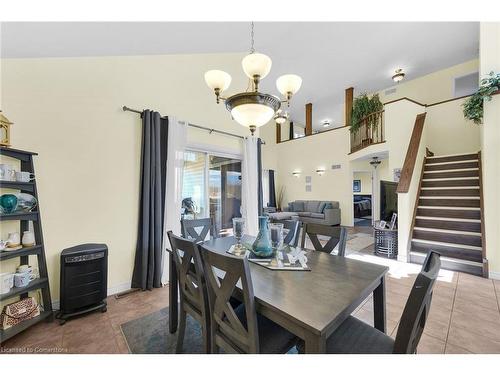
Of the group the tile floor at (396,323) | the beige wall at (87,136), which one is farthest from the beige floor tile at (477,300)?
the beige wall at (87,136)

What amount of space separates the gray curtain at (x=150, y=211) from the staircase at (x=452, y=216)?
13.5 feet

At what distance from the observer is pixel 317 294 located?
1.19m

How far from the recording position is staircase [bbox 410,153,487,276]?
3.38 metres

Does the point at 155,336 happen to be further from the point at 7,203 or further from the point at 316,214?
the point at 316,214

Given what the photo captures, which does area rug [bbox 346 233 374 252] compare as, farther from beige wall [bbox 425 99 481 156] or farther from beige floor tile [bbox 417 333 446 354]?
beige wall [bbox 425 99 481 156]

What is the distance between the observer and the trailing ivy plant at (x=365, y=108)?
19.7 ft

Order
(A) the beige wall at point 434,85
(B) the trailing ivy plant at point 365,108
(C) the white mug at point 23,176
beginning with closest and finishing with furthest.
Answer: (C) the white mug at point 23,176 < (B) the trailing ivy plant at point 365,108 < (A) the beige wall at point 434,85

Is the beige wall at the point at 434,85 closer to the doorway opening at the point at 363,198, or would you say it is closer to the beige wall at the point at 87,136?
the doorway opening at the point at 363,198

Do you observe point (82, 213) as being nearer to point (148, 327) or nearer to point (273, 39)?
point (148, 327)

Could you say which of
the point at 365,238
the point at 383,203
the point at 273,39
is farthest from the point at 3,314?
the point at 365,238

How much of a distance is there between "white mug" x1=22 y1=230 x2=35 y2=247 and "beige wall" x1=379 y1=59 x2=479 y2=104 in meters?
9.15

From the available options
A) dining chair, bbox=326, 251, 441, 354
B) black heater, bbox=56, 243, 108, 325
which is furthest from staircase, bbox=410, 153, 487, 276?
black heater, bbox=56, 243, 108, 325

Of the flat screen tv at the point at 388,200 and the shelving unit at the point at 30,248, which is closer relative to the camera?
the shelving unit at the point at 30,248
